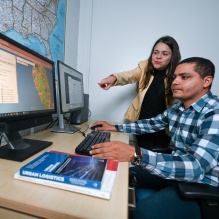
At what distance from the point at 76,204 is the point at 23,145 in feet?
1.57

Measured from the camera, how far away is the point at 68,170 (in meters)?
0.51

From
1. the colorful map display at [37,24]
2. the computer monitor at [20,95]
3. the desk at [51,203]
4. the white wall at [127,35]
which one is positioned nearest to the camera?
the desk at [51,203]

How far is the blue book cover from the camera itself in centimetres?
46

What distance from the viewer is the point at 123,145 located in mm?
729

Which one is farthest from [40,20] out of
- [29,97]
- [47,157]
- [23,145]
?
[47,157]

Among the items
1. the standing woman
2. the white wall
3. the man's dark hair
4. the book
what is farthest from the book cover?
the white wall

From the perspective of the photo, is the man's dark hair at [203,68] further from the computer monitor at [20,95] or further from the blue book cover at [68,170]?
the computer monitor at [20,95]

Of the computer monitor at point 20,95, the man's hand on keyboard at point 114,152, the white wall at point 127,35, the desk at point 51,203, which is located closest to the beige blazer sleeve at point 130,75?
the white wall at point 127,35

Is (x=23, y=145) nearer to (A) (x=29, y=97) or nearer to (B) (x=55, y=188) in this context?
(A) (x=29, y=97)

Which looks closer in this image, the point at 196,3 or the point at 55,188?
the point at 55,188

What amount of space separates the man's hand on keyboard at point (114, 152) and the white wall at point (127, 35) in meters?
1.25

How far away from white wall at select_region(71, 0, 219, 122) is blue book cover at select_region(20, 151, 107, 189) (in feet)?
4.55

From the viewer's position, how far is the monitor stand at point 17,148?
0.64 meters

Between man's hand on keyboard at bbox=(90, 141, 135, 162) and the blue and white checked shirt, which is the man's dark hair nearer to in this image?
the blue and white checked shirt
